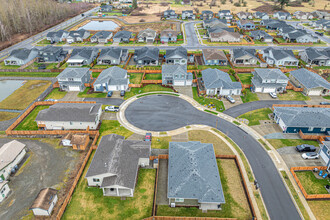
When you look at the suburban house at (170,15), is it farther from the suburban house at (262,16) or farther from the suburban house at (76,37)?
the suburban house at (76,37)

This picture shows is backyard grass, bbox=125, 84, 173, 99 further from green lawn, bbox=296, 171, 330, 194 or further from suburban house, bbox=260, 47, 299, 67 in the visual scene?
suburban house, bbox=260, 47, 299, 67

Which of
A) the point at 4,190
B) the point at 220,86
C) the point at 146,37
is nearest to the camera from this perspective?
the point at 4,190

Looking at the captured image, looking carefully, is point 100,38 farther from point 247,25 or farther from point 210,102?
point 247,25

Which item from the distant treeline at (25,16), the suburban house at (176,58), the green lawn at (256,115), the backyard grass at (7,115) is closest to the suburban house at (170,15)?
the distant treeline at (25,16)

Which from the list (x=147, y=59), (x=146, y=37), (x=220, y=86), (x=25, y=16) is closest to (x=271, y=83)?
(x=220, y=86)

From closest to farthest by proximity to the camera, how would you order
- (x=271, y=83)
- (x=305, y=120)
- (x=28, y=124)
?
(x=305, y=120) < (x=28, y=124) < (x=271, y=83)

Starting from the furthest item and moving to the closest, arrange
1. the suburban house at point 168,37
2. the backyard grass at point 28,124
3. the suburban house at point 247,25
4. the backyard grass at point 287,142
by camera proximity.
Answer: the suburban house at point 247,25 < the suburban house at point 168,37 < the backyard grass at point 28,124 < the backyard grass at point 287,142

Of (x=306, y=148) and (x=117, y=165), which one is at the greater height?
(x=117, y=165)
